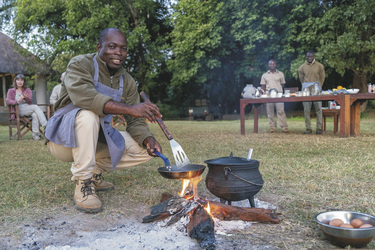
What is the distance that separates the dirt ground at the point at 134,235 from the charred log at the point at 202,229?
0.05m

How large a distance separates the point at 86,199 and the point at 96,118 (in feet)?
2.33

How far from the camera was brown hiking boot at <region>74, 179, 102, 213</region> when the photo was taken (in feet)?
9.05

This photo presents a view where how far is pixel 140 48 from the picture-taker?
22.1 m

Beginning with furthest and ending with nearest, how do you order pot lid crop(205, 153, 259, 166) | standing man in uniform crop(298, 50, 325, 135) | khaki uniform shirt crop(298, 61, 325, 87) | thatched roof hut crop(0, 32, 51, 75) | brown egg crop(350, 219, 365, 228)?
thatched roof hut crop(0, 32, 51, 75), khaki uniform shirt crop(298, 61, 325, 87), standing man in uniform crop(298, 50, 325, 135), pot lid crop(205, 153, 259, 166), brown egg crop(350, 219, 365, 228)

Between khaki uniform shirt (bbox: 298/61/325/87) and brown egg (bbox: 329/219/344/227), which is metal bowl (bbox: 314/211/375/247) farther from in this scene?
khaki uniform shirt (bbox: 298/61/325/87)

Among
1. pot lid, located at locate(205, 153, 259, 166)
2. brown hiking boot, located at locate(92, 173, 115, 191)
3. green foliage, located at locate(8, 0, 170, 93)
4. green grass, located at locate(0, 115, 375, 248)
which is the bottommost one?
green grass, located at locate(0, 115, 375, 248)

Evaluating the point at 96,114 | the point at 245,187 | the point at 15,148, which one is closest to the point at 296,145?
the point at 245,187

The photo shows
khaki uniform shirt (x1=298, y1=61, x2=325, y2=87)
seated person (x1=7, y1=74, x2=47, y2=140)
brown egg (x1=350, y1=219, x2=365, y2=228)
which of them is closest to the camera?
brown egg (x1=350, y1=219, x2=365, y2=228)

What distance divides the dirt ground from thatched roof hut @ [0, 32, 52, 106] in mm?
19358

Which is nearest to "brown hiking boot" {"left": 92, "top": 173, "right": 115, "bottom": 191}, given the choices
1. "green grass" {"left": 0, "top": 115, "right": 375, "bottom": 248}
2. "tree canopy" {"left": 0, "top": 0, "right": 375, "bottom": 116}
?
"green grass" {"left": 0, "top": 115, "right": 375, "bottom": 248}

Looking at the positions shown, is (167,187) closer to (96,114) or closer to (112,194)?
(112,194)

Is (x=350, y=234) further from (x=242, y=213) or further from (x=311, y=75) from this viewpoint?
(x=311, y=75)

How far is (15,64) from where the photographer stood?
1969 centimetres

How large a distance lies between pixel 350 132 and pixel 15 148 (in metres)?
7.94
